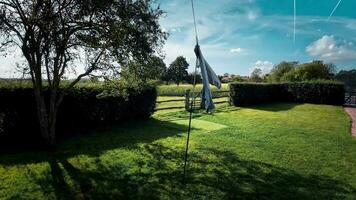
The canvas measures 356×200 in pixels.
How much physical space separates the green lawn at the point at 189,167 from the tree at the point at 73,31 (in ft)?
6.57

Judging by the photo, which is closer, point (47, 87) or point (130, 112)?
point (47, 87)

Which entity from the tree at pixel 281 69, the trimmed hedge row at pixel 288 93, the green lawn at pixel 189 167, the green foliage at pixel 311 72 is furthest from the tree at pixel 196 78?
the tree at pixel 281 69

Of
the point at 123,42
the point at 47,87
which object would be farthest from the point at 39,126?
the point at 123,42

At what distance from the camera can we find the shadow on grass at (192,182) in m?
5.64

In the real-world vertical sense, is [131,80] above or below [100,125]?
above

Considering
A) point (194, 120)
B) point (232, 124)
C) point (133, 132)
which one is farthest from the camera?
point (194, 120)

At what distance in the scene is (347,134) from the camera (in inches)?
496

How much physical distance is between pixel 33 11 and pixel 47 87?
9.75ft

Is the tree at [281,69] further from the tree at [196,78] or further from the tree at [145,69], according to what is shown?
the tree at [145,69]

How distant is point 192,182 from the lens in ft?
20.6

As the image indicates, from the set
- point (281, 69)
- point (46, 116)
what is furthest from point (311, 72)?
point (46, 116)

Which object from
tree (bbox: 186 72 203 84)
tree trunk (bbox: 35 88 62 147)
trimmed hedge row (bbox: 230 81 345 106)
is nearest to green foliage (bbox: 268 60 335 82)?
tree (bbox: 186 72 203 84)

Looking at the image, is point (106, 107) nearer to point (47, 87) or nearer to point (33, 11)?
point (47, 87)

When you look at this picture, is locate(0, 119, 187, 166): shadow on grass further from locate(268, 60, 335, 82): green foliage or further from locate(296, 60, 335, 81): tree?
locate(296, 60, 335, 81): tree
